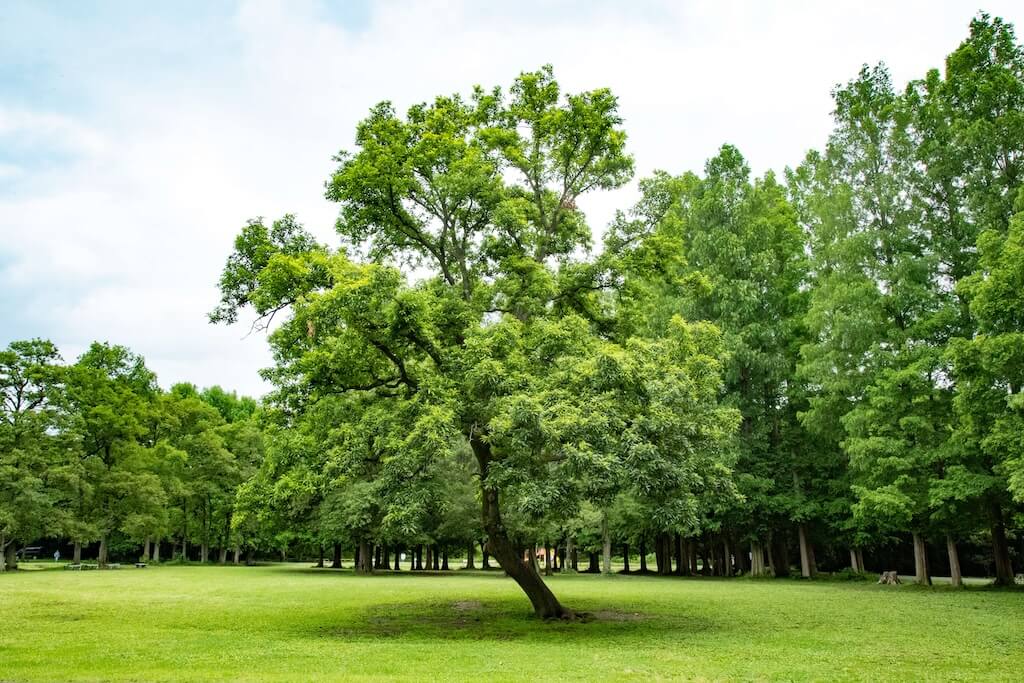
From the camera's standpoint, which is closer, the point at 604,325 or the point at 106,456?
the point at 604,325

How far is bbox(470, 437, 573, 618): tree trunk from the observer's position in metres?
15.6

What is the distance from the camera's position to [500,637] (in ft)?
45.7

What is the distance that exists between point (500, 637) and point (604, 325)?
8423 millimetres

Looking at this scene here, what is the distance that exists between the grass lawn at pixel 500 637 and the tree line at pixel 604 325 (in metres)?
2.35

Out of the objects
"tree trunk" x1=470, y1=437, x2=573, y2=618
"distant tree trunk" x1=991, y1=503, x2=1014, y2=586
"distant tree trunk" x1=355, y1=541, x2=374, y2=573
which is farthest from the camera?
"distant tree trunk" x1=355, y1=541, x2=374, y2=573

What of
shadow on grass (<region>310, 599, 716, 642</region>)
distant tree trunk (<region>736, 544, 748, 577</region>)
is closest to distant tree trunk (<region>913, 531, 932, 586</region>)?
distant tree trunk (<region>736, 544, 748, 577</region>)

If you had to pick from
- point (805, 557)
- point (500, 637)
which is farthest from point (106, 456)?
point (805, 557)

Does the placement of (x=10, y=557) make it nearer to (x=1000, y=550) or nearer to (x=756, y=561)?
(x=756, y=561)

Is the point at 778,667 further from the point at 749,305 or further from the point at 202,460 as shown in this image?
the point at 202,460

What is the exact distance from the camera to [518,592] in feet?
82.7

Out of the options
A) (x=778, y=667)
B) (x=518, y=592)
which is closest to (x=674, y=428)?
(x=778, y=667)

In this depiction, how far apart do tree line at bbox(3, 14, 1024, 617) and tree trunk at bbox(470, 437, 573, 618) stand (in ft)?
0.19

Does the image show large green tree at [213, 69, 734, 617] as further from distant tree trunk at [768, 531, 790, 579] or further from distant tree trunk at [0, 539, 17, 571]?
distant tree trunk at [0, 539, 17, 571]

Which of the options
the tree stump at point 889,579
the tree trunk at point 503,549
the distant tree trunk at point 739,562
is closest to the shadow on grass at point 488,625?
the tree trunk at point 503,549
